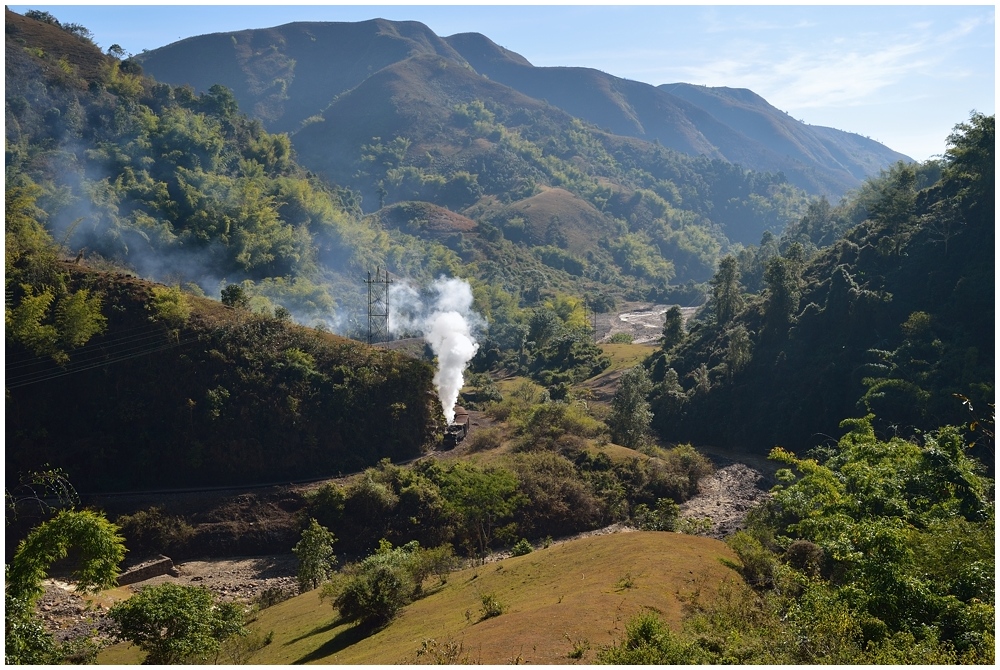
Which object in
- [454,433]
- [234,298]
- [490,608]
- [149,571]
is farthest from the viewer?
[234,298]

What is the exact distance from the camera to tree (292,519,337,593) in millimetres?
32500

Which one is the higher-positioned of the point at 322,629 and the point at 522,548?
the point at 322,629

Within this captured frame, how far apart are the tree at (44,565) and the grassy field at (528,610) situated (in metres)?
6.34

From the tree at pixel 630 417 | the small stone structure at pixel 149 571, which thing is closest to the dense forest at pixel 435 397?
the tree at pixel 630 417

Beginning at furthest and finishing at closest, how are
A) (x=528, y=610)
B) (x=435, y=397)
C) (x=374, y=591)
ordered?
(x=435, y=397) < (x=374, y=591) < (x=528, y=610)

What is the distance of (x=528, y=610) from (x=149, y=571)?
751 inches

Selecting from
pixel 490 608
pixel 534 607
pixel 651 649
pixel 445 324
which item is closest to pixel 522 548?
pixel 490 608

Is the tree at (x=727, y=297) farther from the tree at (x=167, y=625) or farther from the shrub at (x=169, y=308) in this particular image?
the tree at (x=167, y=625)

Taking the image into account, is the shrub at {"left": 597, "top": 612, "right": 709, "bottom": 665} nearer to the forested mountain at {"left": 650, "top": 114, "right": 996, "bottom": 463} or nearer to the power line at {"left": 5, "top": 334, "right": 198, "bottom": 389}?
the power line at {"left": 5, "top": 334, "right": 198, "bottom": 389}

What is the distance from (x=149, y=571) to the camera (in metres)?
33.3

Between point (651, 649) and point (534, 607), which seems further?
point (534, 607)

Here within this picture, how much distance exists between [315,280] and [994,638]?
2791 inches

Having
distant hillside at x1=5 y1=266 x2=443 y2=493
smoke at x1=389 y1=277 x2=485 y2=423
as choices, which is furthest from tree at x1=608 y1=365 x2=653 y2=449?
distant hillside at x1=5 y1=266 x2=443 y2=493

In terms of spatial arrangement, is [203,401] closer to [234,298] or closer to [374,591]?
[234,298]
